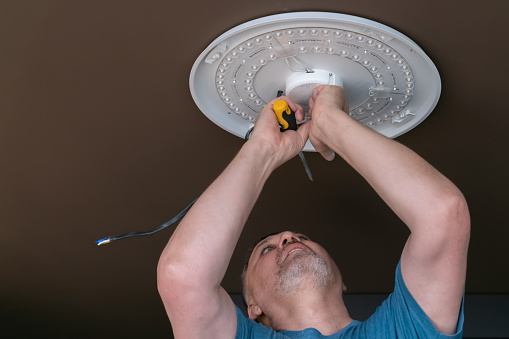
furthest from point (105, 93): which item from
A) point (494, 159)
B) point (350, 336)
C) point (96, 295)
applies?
point (96, 295)

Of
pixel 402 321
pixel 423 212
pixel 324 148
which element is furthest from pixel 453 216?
pixel 324 148

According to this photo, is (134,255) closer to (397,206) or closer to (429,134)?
(429,134)

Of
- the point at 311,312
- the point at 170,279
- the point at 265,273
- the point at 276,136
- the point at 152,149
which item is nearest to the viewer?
the point at 170,279

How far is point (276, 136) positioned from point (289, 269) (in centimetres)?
37

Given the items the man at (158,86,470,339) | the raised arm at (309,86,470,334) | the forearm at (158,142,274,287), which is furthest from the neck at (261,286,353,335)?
the forearm at (158,142,274,287)

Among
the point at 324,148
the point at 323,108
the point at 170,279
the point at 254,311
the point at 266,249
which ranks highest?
the point at 323,108

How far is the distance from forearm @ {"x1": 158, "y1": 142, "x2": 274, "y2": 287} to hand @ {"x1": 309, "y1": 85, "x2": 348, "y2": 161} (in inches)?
7.7

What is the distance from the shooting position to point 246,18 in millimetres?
1410

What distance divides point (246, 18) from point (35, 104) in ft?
1.98

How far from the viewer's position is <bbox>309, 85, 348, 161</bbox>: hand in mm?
1429

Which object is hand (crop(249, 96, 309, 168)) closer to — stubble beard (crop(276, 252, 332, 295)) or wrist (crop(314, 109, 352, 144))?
wrist (crop(314, 109, 352, 144))

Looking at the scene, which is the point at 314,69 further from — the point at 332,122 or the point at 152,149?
the point at 152,149

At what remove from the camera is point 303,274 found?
163cm

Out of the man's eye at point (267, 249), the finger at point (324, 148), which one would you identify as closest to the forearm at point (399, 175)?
the finger at point (324, 148)
